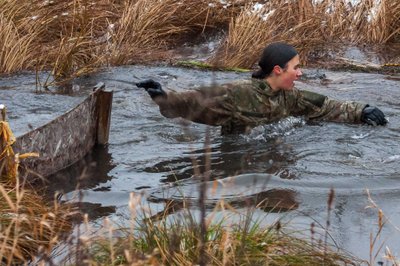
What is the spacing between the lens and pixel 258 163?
292 inches

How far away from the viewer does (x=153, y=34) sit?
12.6 m

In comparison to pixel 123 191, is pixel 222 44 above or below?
above

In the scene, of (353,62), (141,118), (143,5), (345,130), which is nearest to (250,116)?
(345,130)

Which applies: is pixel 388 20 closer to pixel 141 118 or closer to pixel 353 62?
pixel 353 62

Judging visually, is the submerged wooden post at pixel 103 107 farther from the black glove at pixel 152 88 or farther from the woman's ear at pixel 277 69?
the woman's ear at pixel 277 69

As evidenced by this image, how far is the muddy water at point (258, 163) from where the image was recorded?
5.88 metres

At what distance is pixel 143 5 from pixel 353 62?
3.28 meters

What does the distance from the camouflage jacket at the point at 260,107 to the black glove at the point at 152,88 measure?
0.45m

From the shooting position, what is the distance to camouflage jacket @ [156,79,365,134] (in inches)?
304

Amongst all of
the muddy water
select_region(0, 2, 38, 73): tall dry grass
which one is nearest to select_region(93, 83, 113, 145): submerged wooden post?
the muddy water

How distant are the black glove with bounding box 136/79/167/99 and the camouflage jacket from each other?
0.45 m

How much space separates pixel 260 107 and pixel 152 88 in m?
1.39

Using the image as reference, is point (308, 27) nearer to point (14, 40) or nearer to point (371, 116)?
point (14, 40)

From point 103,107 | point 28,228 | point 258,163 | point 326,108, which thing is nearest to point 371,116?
point 326,108
